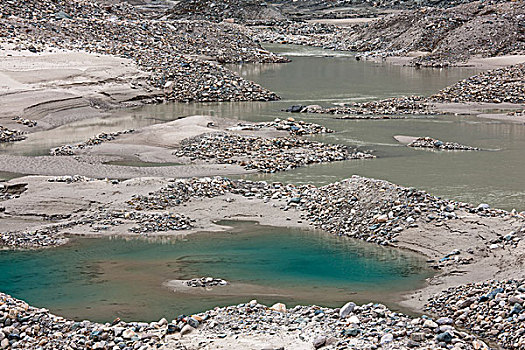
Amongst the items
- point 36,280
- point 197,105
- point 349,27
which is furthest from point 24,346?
point 349,27

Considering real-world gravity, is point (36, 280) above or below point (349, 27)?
below

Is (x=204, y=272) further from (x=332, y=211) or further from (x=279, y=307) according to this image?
(x=332, y=211)

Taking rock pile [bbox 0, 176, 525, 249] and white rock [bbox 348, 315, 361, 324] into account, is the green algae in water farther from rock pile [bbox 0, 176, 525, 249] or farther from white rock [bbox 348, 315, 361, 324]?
white rock [bbox 348, 315, 361, 324]

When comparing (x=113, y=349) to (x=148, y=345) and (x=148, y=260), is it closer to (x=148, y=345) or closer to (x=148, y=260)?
(x=148, y=345)

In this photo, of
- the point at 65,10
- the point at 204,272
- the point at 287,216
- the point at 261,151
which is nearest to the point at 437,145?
the point at 261,151

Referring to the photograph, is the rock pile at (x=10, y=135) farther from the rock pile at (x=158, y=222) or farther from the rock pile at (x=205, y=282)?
the rock pile at (x=205, y=282)

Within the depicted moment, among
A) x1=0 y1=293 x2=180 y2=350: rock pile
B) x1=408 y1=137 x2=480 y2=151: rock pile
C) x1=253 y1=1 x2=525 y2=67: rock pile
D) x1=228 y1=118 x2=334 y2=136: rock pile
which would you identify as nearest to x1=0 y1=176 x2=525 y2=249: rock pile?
x1=0 y1=293 x2=180 y2=350: rock pile
